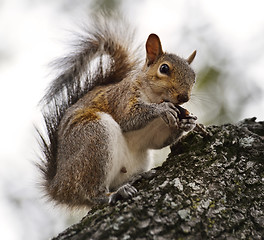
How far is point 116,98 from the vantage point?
282cm

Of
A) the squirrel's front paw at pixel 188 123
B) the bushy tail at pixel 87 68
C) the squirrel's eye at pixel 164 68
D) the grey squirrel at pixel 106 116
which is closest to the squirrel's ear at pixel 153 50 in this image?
the grey squirrel at pixel 106 116

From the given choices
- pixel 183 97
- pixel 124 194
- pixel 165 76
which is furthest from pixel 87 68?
pixel 124 194

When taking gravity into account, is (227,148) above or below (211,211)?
above

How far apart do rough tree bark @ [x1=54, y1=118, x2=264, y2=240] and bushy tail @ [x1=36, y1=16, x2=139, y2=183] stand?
121 centimetres

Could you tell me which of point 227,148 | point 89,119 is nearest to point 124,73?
point 89,119

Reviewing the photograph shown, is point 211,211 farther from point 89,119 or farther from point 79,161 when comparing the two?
point 89,119

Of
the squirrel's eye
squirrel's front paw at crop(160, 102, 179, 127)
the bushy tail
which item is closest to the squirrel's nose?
squirrel's front paw at crop(160, 102, 179, 127)

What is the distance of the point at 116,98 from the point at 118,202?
1278 mm

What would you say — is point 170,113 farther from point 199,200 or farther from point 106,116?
point 199,200

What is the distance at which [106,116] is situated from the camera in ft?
8.73

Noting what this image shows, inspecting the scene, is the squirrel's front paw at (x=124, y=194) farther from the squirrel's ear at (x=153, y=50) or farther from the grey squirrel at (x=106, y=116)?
the squirrel's ear at (x=153, y=50)

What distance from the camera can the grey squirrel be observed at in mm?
2375

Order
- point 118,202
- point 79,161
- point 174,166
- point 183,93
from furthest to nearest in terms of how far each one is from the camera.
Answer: point 183,93 → point 79,161 → point 174,166 → point 118,202

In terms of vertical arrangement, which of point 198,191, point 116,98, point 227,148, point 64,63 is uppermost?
point 64,63
